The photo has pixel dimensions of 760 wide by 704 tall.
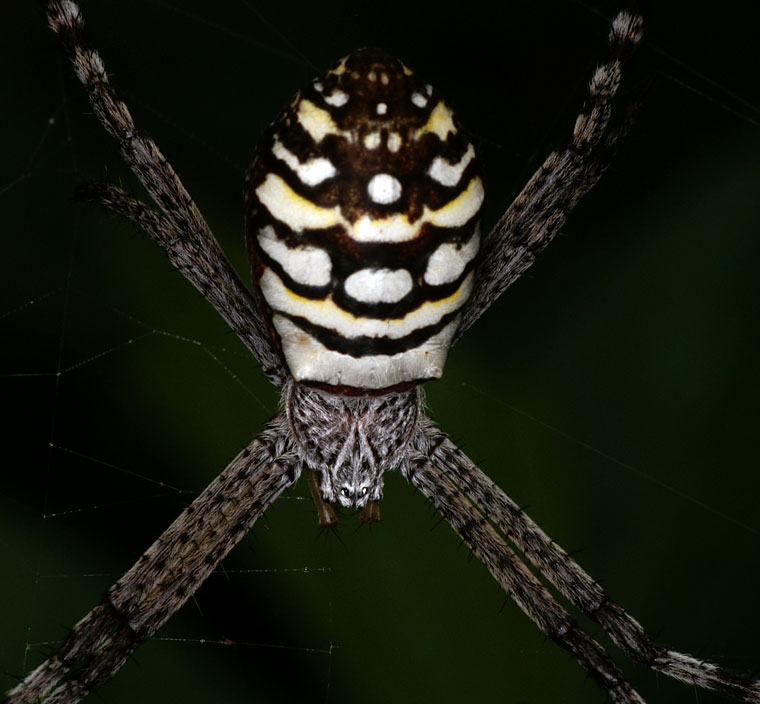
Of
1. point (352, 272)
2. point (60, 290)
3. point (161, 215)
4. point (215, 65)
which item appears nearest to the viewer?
point (352, 272)

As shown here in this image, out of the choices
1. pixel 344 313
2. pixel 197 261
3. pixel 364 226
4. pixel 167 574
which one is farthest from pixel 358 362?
pixel 167 574

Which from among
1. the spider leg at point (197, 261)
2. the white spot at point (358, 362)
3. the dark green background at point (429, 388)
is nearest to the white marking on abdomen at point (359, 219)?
the white spot at point (358, 362)

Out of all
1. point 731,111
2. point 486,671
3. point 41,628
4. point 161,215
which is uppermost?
point 731,111

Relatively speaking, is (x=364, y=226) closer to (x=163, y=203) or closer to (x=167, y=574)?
(x=163, y=203)

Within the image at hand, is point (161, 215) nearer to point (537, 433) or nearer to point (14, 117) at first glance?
point (14, 117)

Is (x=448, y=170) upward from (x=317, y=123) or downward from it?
upward

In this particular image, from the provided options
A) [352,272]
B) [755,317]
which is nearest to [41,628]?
[352,272]

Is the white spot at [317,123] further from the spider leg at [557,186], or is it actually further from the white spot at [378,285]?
the spider leg at [557,186]
